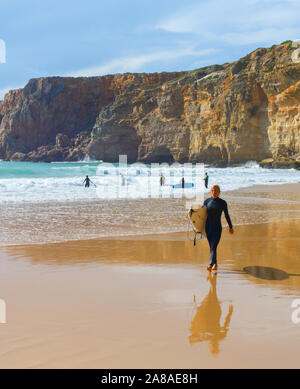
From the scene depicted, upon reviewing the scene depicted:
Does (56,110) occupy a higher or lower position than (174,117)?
higher

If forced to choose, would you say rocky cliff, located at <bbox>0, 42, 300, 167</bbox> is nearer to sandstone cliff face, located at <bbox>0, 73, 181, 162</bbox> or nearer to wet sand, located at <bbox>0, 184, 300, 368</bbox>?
sandstone cliff face, located at <bbox>0, 73, 181, 162</bbox>

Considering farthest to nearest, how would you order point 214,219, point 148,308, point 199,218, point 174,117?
point 174,117, point 199,218, point 214,219, point 148,308

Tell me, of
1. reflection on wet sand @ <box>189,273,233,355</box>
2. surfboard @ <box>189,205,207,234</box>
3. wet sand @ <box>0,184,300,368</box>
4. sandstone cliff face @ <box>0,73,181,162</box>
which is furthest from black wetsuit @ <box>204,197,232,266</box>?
sandstone cliff face @ <box>0,73,181,162</box>

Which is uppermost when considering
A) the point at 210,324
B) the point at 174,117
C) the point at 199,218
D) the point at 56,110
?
the point at 56,110

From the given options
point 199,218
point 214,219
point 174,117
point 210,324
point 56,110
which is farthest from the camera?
point 56,110

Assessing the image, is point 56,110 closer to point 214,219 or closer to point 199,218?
point 199,218

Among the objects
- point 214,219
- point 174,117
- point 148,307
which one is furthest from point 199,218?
point 174,117

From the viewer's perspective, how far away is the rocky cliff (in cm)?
5141

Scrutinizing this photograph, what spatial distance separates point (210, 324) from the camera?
12.6 ft

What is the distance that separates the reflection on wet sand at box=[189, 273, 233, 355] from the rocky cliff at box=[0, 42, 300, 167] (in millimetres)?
44671

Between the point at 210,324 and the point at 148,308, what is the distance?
72cm

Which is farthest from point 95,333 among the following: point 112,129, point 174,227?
point 112,129

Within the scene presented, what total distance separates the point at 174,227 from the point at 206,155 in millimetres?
54402
